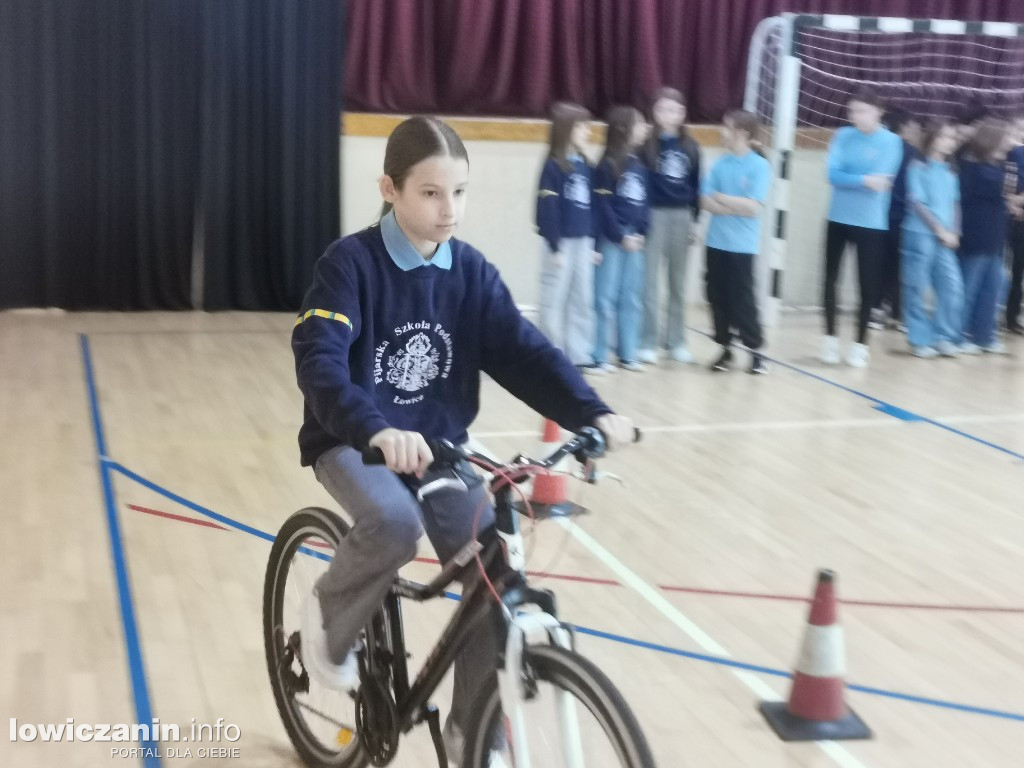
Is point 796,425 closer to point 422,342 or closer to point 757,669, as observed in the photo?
point 757,669

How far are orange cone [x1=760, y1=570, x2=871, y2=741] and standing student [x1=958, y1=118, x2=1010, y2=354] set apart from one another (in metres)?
5.33

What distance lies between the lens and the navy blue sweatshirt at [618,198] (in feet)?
21.3

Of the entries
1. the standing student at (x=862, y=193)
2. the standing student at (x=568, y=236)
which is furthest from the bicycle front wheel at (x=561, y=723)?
the standing student at (x=862, y=193)

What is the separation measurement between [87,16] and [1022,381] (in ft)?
20.5

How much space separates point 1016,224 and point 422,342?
22.8 feet

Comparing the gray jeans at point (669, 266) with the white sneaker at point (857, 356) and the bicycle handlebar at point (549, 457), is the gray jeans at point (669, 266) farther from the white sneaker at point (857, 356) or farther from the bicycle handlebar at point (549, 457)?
the bicycle handlebar at point (549, 457)

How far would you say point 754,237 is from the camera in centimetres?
663

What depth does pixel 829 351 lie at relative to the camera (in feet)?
23.3

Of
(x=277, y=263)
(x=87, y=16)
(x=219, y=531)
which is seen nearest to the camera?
(x=219, y=531)

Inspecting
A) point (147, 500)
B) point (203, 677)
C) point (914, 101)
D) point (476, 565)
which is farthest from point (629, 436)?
point (914, 101)

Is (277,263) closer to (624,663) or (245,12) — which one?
(245,12)

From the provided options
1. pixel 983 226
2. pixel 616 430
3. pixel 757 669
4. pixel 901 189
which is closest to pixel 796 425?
pixel 983 226

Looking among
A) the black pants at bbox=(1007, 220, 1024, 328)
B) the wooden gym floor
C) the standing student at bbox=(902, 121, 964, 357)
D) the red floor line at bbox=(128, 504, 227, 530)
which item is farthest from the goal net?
the red floor line at bbox=(128, 504, 227, 530)

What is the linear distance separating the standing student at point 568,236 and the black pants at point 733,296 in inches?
29.1
